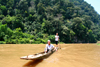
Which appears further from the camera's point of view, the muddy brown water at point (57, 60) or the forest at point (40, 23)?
the forest at point (40, 23)

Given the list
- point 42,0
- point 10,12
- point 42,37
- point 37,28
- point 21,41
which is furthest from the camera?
point 42,0

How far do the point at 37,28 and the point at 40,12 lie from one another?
7.03m

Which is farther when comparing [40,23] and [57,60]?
[40,23]

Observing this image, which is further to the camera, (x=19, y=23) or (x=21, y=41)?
(x=19, y=23)

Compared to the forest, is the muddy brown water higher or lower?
lower

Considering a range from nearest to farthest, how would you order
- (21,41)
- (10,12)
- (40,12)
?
(21,41) < (10,12) < (40,12)

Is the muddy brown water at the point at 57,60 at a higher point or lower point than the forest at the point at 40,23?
lower

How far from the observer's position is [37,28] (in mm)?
28688

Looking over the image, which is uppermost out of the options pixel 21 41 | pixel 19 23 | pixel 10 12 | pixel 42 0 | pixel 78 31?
pixel 42 0

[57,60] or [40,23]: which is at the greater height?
[40,23]

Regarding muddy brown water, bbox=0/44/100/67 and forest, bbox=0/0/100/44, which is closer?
muddy brown water, bbox=0/44/100/67

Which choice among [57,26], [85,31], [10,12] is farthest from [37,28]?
[85,31]

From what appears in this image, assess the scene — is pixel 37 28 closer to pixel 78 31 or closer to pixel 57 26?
pixel 57 26

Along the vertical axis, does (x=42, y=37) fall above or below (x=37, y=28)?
below
